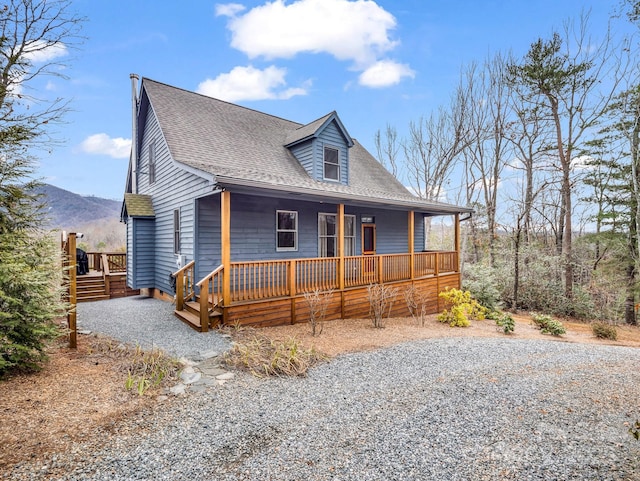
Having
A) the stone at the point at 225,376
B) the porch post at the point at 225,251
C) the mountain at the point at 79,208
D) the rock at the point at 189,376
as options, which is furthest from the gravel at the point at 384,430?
the mountain at the point at 79,208

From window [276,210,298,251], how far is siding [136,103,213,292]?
2406 mm

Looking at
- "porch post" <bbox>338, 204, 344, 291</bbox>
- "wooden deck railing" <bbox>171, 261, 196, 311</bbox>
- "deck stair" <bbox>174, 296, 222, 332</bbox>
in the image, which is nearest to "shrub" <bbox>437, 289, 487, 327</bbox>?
"porch post" <bbox>338, 204, 344, 291</bbox>

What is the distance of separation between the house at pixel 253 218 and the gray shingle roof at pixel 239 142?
0.05 metres

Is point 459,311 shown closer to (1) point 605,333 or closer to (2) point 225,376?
(1) point 605,333

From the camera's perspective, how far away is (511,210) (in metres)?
16.9

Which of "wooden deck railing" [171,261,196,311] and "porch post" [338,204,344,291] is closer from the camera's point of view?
"wooden deck railing" [171,261,196,311]

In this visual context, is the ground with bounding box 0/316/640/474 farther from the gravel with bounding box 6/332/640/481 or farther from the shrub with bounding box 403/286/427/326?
the shrub with bounding box 403/286/427/326

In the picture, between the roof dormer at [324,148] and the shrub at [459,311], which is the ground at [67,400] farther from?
the roof dormer at [324,148]

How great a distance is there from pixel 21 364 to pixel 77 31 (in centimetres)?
732

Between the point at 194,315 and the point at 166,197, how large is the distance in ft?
14.9

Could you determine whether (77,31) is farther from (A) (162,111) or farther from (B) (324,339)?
(B) (324,339)

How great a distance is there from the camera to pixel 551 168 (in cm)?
Answer: 1573

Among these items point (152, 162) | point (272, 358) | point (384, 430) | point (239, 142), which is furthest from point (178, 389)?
point (152, 162)

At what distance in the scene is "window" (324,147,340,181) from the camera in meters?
11.4
